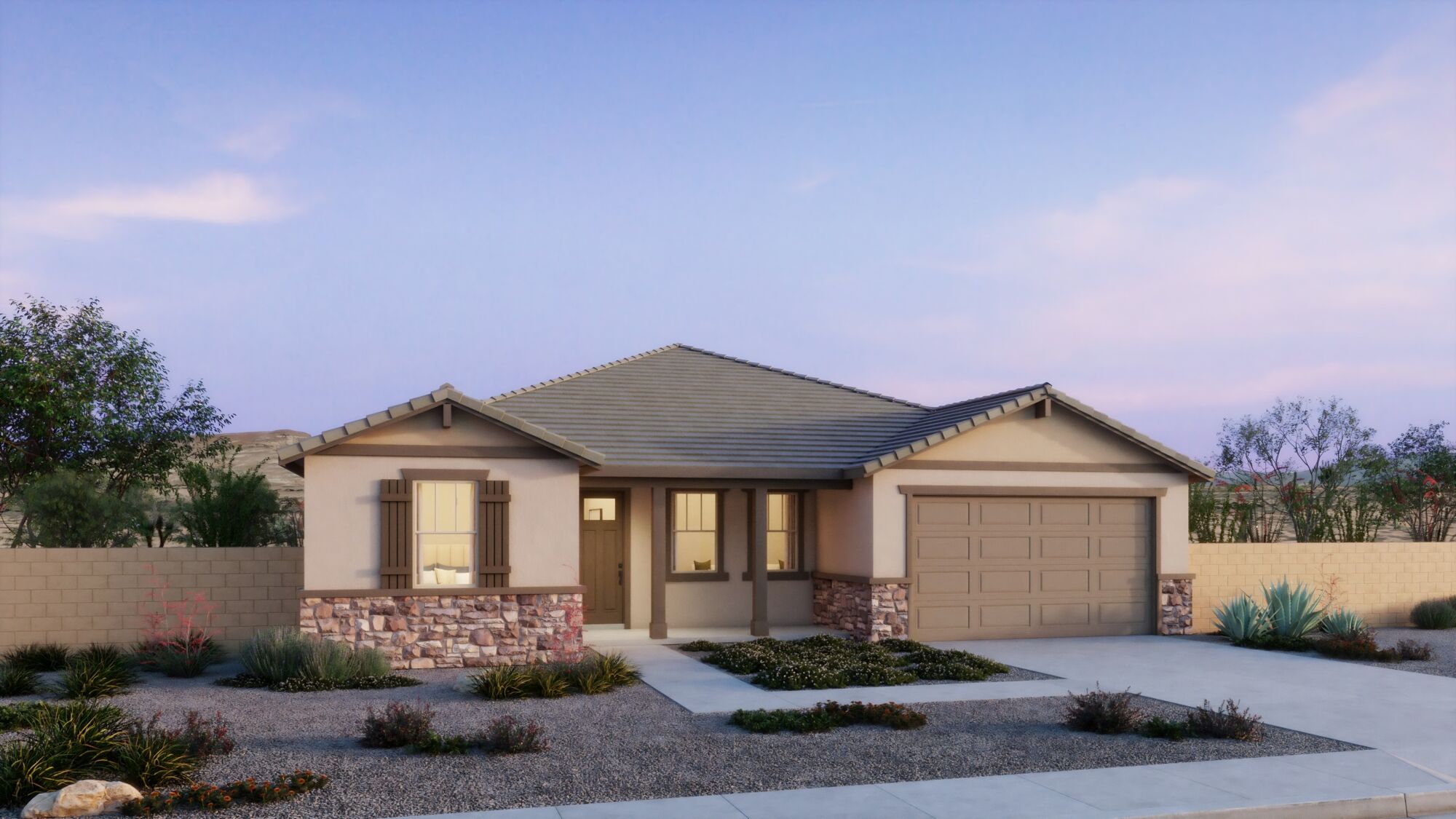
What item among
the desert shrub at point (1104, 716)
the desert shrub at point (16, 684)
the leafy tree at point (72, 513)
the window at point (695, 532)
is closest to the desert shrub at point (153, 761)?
the desert shrub at point (16, 684)

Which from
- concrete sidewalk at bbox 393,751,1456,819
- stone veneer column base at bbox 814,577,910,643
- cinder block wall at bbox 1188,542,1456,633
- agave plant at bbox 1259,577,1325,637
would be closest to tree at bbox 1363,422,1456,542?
cinder block wall at bbox 1188,542,1456,633

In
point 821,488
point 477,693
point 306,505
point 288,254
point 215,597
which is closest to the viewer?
point 477,693

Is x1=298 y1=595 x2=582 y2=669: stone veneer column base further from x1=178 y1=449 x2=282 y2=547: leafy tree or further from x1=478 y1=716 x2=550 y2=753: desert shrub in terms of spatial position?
x1=478 y1=716 x2=550 y2=753: desert shrub

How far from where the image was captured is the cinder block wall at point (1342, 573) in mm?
19906

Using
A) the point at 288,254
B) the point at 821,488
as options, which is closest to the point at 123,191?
the point at 288,254

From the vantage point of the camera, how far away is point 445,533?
1537 centimetres

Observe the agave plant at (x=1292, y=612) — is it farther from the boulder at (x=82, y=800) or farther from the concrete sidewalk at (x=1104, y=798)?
the boulder at (x=82, y=800)

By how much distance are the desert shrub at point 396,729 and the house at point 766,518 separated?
5.43 m

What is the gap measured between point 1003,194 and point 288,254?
13630 mm

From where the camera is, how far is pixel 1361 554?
20938 millimetres

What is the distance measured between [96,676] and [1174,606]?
52.1 feet

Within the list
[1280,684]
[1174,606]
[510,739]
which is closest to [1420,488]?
[1174,606]

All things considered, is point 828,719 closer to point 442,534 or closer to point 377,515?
point 442,534

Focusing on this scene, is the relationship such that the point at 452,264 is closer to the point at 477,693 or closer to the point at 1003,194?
the point at 1003,194
